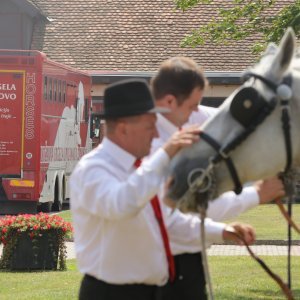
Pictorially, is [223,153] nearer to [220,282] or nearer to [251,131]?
[251,131]

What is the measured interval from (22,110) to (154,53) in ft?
42.5

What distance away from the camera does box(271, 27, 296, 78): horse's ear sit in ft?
14.1

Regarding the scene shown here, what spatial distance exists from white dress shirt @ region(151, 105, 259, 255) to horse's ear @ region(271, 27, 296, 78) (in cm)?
83

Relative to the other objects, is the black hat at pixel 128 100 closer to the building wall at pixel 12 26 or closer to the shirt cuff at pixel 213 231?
the shirt cuff at pixel 213 231

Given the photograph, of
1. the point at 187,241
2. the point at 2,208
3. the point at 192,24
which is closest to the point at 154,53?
the point at 192,24

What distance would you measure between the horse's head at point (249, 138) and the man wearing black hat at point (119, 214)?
0.13 metres

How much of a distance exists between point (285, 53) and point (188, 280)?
Answer: 1548mm

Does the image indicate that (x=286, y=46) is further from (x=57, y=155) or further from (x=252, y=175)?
(x=57, y=155)

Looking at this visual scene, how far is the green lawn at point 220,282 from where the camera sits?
10.6 meters

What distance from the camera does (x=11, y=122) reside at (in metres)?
22.8

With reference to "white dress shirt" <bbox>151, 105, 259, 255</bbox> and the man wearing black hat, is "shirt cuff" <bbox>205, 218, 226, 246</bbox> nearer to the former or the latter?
"white dress shirt" <bbox>151, 105, 259, 255</bbox>

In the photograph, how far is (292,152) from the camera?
4.45 metres

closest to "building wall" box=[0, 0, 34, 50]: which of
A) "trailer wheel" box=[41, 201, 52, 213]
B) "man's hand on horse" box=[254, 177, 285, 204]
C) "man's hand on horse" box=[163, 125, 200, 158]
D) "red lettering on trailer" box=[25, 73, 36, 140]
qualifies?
"trailer wheel" box=[41, 201, 52, 213]

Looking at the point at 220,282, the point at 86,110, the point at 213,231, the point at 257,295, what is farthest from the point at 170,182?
the point at 86,110
